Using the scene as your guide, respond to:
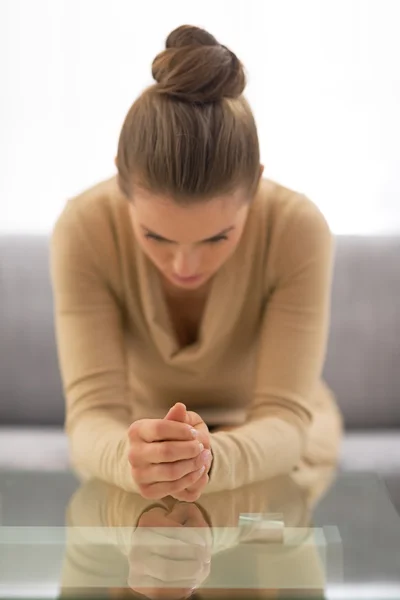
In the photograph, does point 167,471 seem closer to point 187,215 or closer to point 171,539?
point 171,539

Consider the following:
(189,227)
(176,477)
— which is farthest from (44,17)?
(176,477)

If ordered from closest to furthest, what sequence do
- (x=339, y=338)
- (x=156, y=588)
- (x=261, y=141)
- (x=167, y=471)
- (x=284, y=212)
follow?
(x=156, y=588) < (x=167, y=471) < (x=284, y=212) < (x=261, y=141) < (x=339, y=338)

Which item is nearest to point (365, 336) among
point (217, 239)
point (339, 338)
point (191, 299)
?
point (339, 338)

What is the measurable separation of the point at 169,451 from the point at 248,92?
0.51 meters

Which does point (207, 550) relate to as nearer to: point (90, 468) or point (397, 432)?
point (90, 468)

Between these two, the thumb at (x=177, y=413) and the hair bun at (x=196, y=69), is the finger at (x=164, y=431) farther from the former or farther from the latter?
the hair bun at (x=196, y=69)

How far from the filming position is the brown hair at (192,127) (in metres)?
0.55

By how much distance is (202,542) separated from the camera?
515 millimetres

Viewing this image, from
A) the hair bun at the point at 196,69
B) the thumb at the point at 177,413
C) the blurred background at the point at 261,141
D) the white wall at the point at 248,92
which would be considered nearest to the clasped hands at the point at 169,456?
the thumb at the point at 177,413

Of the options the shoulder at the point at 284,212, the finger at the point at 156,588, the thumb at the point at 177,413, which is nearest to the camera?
the finger at the point at 156,588

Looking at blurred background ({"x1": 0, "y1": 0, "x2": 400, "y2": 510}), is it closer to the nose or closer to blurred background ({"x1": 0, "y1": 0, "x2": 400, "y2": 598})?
blurred background ({"x1": 0, "y1": 0, "x2": 400, "y2": 598})

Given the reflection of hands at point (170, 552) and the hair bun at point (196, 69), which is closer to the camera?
the reflection of hands at point (170, 552)

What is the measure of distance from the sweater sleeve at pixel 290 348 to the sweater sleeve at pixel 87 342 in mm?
94

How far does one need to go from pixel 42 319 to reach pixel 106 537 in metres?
0.53
